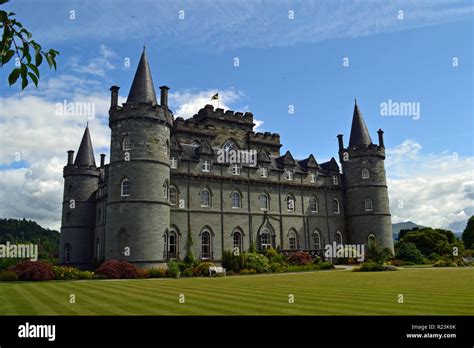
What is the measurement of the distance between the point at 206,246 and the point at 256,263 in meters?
6.59

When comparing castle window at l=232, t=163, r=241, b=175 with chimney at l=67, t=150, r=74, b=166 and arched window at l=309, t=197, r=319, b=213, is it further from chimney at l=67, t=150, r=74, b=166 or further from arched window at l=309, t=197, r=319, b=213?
chimney at l=67, t=150, r=74, b=166

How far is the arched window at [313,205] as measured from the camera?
4550 cm

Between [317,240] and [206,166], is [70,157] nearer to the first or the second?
[206,166]

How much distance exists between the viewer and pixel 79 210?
42.6 m

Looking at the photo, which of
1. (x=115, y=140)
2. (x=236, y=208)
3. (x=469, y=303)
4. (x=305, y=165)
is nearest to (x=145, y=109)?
(x=115, y=140)

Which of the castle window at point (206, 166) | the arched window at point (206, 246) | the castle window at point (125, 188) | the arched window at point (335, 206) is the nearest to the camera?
the castle window at point (125, 188)

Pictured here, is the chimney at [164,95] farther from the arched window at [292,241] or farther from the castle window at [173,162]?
the arched window at [292,241]

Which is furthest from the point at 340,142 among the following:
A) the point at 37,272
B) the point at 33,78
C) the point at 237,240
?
the point at 33,78

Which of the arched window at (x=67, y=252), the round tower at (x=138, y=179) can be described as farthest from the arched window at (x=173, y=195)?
the arched window at (x=67, y=252)

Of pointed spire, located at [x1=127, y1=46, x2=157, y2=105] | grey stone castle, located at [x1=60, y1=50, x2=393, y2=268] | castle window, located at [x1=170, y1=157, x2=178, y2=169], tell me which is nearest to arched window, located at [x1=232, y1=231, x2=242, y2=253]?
grey stone castle, located at [x1=60, y1=50, x2=393, y2=268]

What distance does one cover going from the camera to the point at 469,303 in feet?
33.7

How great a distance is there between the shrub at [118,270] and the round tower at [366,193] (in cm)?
2670
